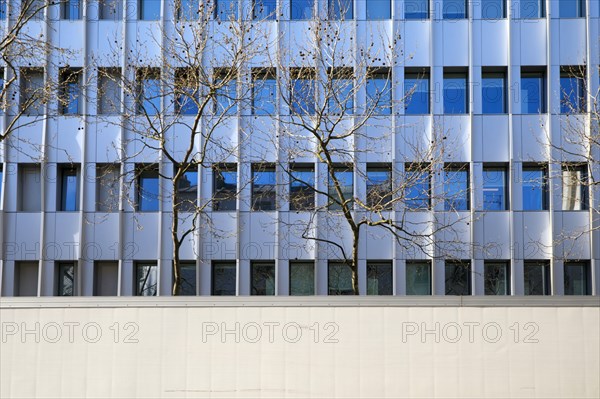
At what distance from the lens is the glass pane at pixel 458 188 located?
2380 cm

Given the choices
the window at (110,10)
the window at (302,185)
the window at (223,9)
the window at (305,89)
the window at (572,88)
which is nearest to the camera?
the window at (305,89)

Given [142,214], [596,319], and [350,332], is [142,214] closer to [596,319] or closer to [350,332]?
[350,332]

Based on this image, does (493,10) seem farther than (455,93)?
No

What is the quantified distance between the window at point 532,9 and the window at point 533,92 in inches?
66.8

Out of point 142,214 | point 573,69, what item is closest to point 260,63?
point 142,214

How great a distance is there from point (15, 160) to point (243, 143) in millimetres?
7032

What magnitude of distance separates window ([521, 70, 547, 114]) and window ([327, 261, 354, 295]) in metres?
7.32

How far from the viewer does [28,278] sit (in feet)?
81.0

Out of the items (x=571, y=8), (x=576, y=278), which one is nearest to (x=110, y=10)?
(x=571, y=8)

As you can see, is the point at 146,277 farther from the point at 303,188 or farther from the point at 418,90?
the point at 418,90

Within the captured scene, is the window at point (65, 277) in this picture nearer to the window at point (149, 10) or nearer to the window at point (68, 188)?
the window at point (68, 188)

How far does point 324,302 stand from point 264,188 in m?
11.3

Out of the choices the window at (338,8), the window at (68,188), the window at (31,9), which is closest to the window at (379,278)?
the window at (338,8)

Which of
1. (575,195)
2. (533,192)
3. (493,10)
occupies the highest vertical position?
(493,10)
